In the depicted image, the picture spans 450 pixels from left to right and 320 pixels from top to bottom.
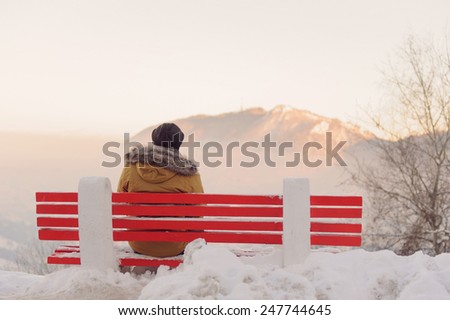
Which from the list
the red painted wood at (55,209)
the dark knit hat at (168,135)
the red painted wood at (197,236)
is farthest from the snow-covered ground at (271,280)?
the dark knit hat at (168,135)

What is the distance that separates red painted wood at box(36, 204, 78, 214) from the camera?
4.91 meters

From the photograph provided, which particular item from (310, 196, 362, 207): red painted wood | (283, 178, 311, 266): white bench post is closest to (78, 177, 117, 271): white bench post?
(283, 178, 311, 266): white bench post

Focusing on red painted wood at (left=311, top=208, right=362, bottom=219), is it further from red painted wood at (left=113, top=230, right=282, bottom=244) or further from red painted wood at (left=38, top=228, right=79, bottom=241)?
red painted wood at (left=38, top=228, right=79, bottom=241)

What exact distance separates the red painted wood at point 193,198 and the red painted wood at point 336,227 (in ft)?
1.44

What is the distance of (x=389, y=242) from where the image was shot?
15242mm

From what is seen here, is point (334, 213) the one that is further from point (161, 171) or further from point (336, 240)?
point (161, 171)

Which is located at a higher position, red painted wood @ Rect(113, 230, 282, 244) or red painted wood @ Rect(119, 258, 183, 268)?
red painted wood @ Rect(113, 230, 282, 244)

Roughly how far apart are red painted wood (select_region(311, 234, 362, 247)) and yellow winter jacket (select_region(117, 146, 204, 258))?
1291 millimetres

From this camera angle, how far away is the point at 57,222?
4969 mm

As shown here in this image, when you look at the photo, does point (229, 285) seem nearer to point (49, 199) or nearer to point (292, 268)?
point (292, 268)

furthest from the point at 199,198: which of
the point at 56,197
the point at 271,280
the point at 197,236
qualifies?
the point at 56,197

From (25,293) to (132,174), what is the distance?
61.1 inches

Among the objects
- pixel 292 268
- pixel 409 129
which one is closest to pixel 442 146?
pixel 409 129

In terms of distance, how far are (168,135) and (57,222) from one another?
1.46 m
